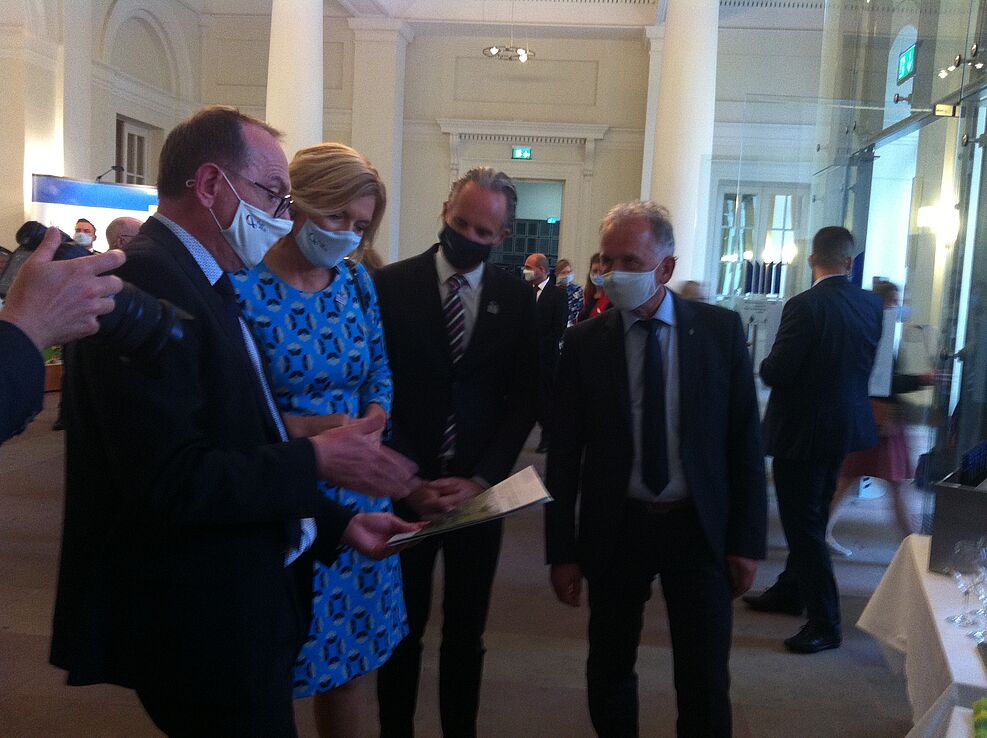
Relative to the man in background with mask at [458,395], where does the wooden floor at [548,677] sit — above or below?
below

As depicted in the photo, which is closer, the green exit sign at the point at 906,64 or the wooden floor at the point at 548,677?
the wooden floor at the point at 548,677

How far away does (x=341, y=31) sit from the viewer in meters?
14.4

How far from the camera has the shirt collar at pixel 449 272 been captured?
2441 millimetres

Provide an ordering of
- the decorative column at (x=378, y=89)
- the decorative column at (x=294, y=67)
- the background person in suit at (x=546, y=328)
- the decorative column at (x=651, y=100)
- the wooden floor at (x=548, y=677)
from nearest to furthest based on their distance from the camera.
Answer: the background person in suit at (x=546, y=328) < the wooden floor at (x=548, y=677) < the decorative column at (x=294, y=67) < the decorative column at (x=651, y=100) < the decorative column at (x=378, y=89)

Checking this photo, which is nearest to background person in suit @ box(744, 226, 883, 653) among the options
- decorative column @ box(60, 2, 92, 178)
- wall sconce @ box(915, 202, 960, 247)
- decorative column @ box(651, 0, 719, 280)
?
wall sconce @ box(915, 202, 960, 247)

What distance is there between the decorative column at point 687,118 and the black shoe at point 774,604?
6.30m

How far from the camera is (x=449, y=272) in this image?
2.44 meters

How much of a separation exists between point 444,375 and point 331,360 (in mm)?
515

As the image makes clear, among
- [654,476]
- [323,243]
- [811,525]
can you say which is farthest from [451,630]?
[811,525]

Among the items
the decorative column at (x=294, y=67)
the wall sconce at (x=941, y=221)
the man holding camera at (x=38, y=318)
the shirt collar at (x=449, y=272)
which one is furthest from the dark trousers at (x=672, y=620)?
the decorative column at (x=294, y=67)

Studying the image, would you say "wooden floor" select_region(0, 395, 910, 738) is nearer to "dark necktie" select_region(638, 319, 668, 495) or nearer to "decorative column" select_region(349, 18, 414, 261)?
"dark necktie" select_region(638, 319, 668, 495)

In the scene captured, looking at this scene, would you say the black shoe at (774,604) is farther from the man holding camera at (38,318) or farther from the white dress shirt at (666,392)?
the man holding camera at (38,318)

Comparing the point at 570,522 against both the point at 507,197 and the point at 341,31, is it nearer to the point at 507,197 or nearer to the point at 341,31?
the point at 507,197

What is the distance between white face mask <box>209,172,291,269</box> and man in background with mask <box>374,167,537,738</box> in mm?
789
